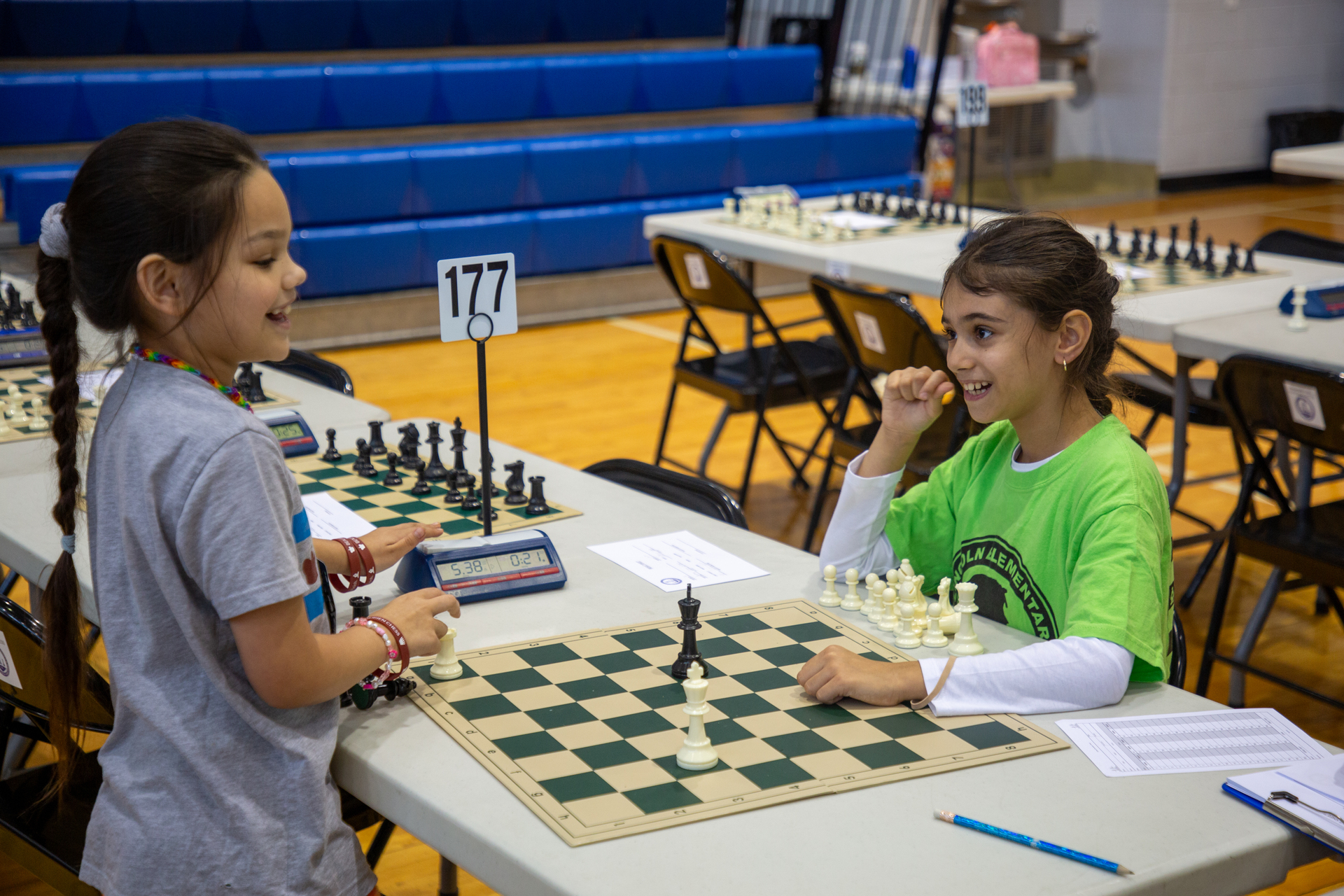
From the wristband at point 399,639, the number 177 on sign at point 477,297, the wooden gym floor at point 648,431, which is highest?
the number 177 on sign at point 477,297

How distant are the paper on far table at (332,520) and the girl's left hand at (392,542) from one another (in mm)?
176

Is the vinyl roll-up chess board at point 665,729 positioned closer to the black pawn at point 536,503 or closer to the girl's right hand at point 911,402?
the girl's right hand at point 911,402

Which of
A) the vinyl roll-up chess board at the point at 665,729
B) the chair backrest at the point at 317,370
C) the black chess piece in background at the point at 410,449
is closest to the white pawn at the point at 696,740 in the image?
the vinyl roll-up chess board at the point at 665,729

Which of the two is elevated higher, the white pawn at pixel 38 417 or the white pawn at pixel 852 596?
the white pawn at pixel 38 417

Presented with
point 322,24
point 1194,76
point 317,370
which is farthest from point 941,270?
point 1194,76

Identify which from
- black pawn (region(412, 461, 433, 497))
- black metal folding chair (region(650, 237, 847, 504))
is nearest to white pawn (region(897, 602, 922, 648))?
black pawn (region(412, 461, 433, 497))

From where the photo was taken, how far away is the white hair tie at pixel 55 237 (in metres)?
1.29

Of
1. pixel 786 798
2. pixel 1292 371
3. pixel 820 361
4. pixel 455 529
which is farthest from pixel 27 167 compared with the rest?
pixel 786 798

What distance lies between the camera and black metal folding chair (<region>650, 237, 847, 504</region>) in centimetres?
413

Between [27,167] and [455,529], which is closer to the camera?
[455,529]

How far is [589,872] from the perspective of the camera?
1.15 meters

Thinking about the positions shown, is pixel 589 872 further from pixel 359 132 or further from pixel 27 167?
pixel 359 132

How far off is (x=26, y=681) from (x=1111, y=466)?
142 cm

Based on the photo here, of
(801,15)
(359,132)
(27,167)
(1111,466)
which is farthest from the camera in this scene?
(801,15)
